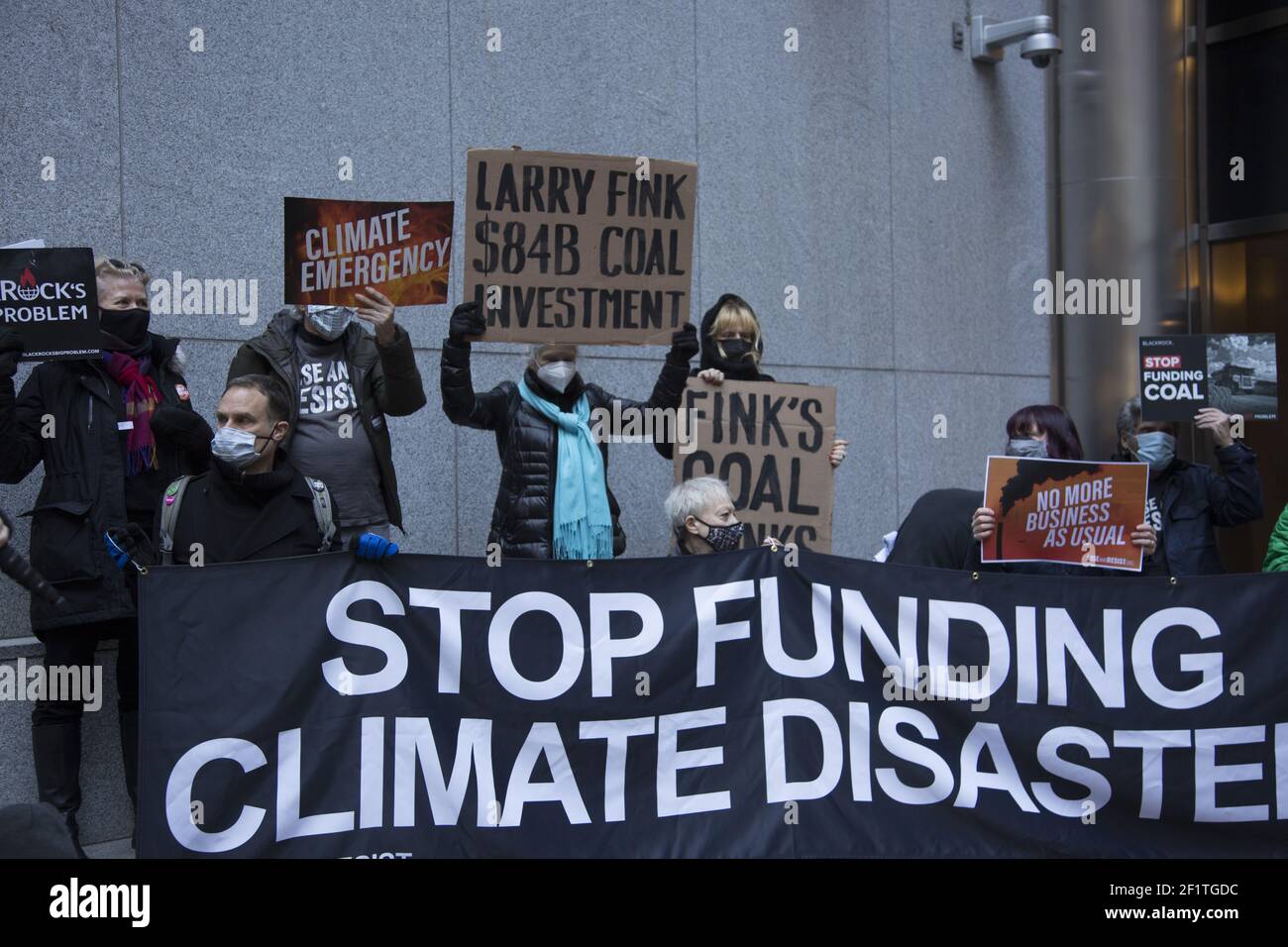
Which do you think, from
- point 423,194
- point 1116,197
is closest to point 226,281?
point 423,194

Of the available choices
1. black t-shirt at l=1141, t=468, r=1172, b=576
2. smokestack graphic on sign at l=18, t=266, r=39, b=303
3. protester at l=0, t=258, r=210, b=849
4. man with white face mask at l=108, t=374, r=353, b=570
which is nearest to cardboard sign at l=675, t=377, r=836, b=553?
black t-shirt at l=1141, t=468, r=1172, b=576

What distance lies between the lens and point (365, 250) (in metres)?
5.29

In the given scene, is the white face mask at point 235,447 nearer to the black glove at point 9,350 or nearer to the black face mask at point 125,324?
the black glove at point 9,350

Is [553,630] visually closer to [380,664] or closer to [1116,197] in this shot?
[380,664]

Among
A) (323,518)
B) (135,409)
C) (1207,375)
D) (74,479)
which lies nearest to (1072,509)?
(1207,375)

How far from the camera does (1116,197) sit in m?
10.9

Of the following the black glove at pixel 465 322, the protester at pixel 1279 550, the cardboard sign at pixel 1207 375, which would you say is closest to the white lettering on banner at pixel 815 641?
the protester at pixel 1279 550

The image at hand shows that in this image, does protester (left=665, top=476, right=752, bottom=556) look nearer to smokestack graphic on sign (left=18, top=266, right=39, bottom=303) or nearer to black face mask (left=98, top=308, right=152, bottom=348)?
black face mask (left=98, top=308, right=152, bottom=348)

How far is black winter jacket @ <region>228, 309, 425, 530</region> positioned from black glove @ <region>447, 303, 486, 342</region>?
0.18 metres

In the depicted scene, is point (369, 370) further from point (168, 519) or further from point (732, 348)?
point (732, 348)

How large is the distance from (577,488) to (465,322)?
95cm

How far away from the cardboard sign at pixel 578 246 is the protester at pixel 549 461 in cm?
26

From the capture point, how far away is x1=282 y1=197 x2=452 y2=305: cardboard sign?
17.1 feet

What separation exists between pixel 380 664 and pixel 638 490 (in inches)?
162
